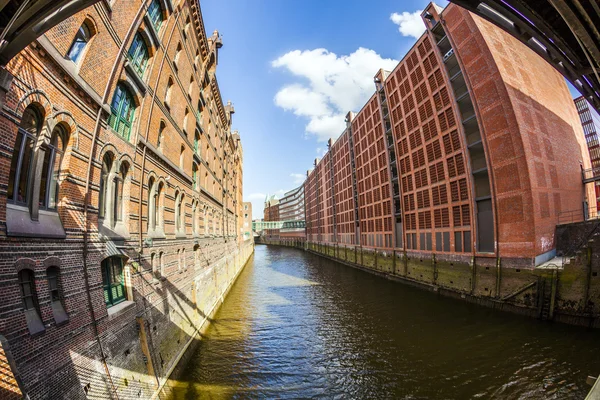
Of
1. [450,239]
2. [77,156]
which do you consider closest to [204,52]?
[77,156]

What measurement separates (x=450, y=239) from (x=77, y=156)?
24.8 meters

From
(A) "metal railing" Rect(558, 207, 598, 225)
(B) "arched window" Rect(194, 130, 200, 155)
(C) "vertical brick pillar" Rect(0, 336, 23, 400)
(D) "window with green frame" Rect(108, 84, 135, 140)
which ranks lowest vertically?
(C) "vertical brick pillar" Rect(0, 336, 23, 400)

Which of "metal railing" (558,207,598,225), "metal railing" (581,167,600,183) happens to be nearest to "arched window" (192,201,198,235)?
"metal railing" (558,207,598,225)

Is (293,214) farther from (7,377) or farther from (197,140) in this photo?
(7,377)

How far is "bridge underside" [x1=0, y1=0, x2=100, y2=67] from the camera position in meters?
3.41

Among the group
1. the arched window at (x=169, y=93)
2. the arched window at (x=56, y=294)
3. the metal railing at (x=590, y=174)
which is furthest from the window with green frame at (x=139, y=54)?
the metal railing at (x=590, y=174)

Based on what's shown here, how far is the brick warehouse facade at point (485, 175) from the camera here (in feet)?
55.9

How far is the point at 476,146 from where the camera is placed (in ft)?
71.6

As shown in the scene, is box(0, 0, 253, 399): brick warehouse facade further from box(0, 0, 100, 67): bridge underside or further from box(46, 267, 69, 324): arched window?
box(0, 0, 100, 67): bridge underside

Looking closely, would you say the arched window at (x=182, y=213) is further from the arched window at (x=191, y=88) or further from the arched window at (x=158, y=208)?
the arched window at (x=191, y=88)

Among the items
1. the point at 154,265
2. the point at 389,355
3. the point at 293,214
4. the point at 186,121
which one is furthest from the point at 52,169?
the point at 293,214

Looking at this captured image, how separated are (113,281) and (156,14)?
1056 centimetres

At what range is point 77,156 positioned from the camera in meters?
6.39

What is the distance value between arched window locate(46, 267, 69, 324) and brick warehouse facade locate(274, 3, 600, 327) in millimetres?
20722
